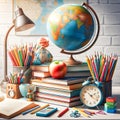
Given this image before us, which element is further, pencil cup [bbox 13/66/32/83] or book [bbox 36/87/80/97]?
pencil cup [bbox 13/66/32/83]

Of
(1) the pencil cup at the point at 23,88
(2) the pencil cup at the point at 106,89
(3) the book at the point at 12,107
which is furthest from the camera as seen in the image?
(1) the pencil cup at the point at 23,88

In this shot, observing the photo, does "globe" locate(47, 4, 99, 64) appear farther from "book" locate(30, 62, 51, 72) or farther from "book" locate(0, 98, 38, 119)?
"book" locate(0, 98, 38, 119)

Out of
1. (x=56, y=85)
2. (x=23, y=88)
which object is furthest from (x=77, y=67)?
(x=23, y=88)

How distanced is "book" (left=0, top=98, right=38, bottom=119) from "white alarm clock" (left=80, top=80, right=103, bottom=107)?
193mm

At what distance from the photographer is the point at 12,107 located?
3.65ft

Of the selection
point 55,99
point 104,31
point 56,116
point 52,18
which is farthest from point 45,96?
point 104,31

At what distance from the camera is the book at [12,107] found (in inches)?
40.5

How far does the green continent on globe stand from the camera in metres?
1.21

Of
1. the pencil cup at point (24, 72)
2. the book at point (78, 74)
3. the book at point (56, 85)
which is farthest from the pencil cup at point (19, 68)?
the book at point (78, 74)

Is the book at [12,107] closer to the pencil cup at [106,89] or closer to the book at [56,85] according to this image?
the book at [56,85]

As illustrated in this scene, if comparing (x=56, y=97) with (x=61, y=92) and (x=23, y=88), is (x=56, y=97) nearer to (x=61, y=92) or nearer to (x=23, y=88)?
(x=61, y=92)

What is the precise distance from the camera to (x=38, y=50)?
1.37 m

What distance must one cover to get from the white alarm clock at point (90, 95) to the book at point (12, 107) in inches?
7.6

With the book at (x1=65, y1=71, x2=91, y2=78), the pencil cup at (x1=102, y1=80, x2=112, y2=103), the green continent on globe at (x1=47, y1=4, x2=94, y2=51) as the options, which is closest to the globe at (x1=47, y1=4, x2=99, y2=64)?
the green continent on globe at (x1=47, y1=4, x2=94, y2=51)
